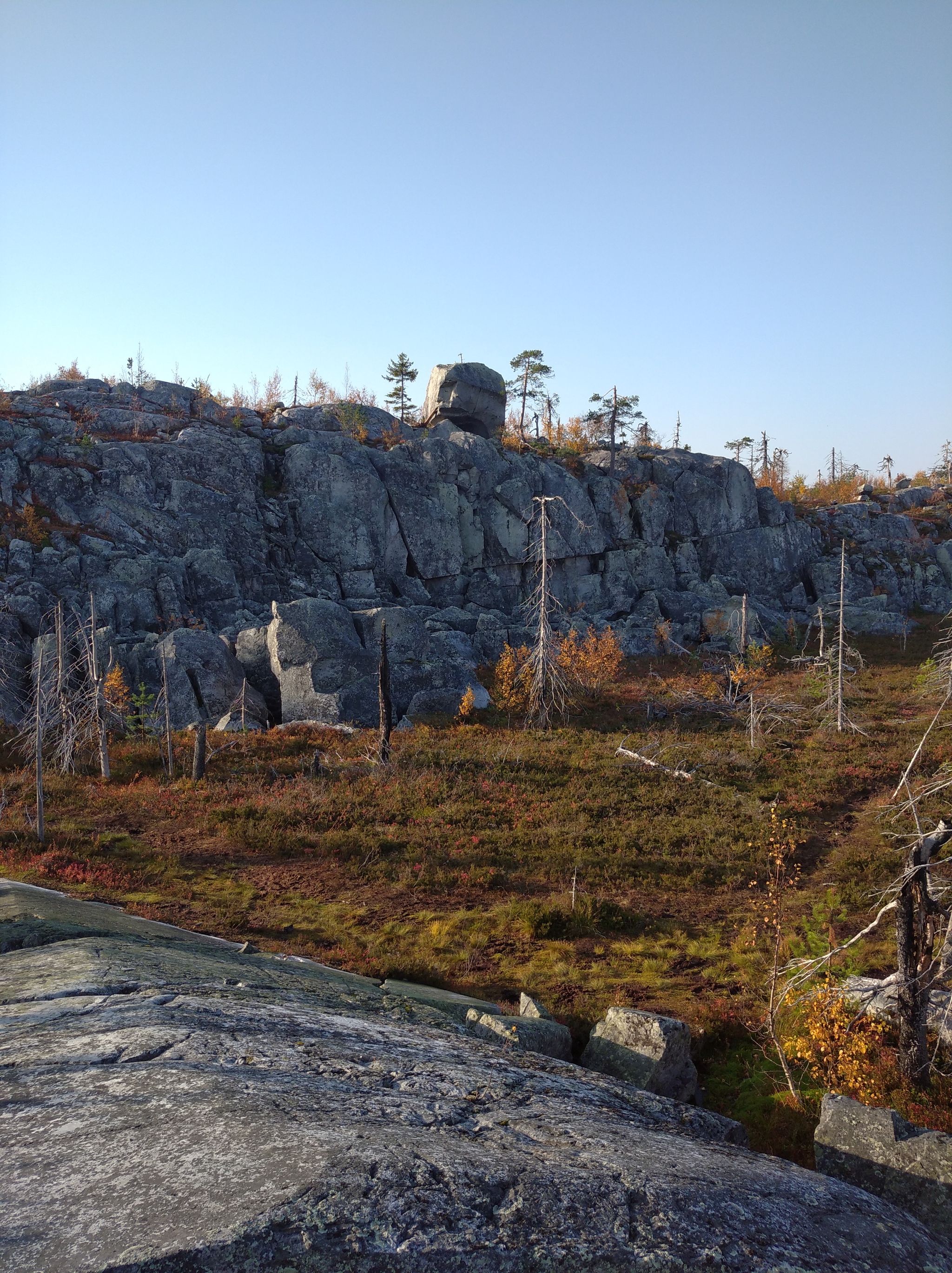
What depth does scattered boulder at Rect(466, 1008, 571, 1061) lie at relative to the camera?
898 cm

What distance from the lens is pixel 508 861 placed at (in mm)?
21484

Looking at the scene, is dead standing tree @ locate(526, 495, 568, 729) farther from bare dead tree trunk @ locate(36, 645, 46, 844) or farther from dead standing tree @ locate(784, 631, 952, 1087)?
dead standing tree @ locate(784, 631, 952, 1087)

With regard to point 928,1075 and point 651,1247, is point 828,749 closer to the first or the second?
point 928,1075

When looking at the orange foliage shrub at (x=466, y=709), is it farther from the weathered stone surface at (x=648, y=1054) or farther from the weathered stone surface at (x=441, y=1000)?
the weathered stone surface at (x=648, y=1054)

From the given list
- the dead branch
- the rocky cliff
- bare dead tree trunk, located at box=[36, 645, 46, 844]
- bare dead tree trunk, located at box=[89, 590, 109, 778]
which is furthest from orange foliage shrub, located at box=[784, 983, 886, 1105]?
the rocky cliff

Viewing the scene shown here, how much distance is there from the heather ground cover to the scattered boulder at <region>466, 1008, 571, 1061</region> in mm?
1648

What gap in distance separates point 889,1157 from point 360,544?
168 ft

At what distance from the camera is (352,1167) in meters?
3.74

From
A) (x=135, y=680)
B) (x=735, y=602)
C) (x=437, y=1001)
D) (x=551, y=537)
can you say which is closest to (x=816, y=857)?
(x=437, y=1001)

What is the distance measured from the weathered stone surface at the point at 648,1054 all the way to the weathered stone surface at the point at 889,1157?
319 cm

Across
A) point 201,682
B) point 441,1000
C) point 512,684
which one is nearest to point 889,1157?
point 441,1000

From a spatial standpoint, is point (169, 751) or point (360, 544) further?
point (360, 544)

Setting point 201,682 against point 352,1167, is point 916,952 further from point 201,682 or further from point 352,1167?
point 201,682

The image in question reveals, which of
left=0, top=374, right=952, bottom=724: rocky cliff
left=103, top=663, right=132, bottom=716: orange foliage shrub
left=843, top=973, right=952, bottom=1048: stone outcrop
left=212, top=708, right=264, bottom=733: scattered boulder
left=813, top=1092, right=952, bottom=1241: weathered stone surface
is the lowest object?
left=843, top=973, right=952, bottom=1048: stone outcrop
